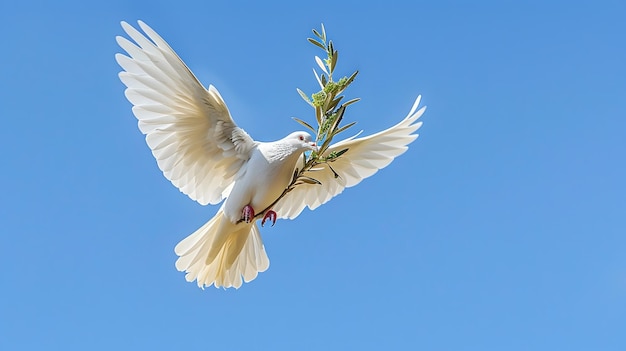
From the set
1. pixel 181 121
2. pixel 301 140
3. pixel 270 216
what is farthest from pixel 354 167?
pixel 181 121

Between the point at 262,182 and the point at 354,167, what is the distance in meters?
1.21

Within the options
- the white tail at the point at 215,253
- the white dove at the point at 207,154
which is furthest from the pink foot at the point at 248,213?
the white tail at the point at 215,253

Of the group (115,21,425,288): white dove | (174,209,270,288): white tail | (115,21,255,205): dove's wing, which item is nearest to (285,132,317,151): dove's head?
(115,21,425,288): white dove

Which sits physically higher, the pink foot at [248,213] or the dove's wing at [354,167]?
the dove's wing at [354,167]

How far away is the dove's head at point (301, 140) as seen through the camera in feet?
13.5

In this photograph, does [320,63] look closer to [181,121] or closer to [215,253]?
[181,121]

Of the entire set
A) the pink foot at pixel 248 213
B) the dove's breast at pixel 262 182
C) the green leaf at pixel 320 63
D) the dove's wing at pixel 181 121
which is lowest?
the pink foot at pixel 248 213

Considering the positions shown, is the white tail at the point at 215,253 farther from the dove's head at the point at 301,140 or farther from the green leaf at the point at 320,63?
the green leaf at the point at 320,63

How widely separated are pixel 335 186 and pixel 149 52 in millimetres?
1764

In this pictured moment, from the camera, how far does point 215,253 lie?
461cm

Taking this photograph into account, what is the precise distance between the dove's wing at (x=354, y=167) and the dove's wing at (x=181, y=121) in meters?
0.71

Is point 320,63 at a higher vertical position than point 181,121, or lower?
lower

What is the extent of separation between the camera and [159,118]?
450 centimetres

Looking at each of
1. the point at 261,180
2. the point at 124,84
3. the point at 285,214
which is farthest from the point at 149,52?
the point at 285,214
